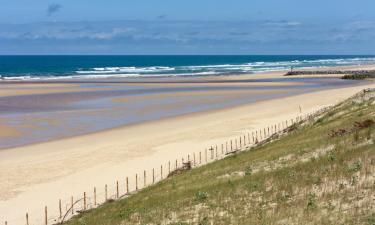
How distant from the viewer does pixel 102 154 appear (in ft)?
119

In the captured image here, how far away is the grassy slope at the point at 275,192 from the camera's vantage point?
14.9 meters

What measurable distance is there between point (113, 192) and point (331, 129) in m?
9.57

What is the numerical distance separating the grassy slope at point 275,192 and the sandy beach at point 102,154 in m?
5.41

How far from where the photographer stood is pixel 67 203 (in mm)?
24828

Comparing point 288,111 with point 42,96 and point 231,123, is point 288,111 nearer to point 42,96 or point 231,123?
point 231,123

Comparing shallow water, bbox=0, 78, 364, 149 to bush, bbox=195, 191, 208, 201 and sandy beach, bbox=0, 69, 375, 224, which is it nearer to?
sandy beach, bbox=0, 69, 375, 224

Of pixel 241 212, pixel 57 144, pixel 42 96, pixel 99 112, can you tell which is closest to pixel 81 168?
pixel 57 144

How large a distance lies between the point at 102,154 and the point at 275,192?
67.7ft

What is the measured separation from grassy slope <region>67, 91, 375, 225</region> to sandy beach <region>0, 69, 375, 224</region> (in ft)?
17.7

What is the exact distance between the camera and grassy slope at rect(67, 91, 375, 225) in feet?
48.7

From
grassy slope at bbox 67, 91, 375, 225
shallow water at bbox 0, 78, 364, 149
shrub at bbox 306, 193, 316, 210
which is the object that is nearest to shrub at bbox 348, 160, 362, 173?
grassy slope at bbox 67, 91, 375, 225

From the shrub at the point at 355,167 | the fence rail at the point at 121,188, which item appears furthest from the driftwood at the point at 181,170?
the shrub at the point at 355,167

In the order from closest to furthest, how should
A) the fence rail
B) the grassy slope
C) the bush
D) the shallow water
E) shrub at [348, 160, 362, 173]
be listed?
the grassy slope < shrub at [348, 160, 362, 173] < the bush < the fence rail < the shallow water

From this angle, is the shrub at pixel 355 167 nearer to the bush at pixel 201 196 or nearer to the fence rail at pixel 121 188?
the bush at pixel 201 196
